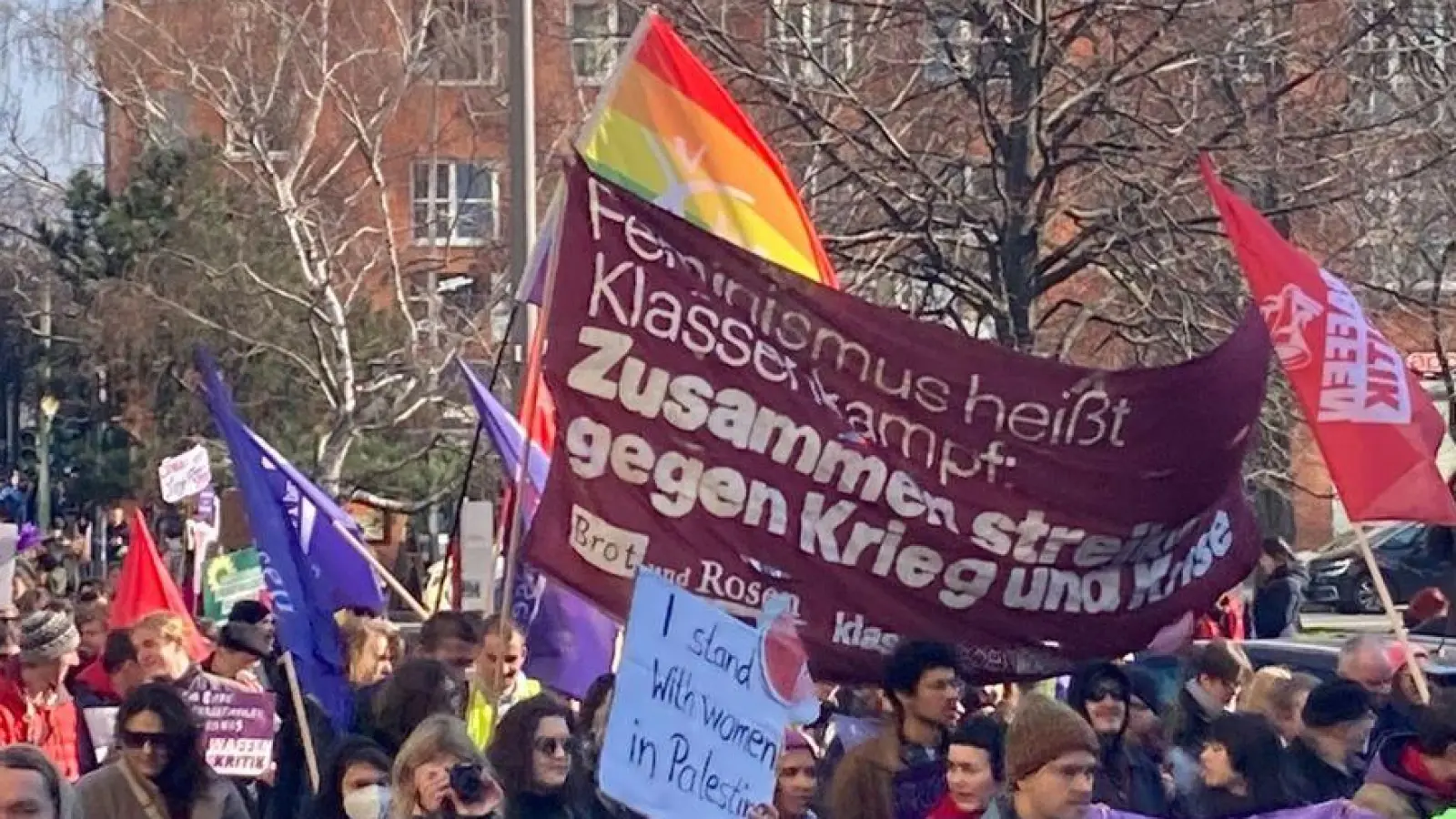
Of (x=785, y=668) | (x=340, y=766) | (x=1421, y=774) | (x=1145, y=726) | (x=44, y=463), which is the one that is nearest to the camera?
(x=785, y=668)

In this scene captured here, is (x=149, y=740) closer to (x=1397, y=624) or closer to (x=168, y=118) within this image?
(x=1397, y=624)

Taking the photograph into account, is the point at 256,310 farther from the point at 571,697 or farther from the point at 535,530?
the point at 535,530

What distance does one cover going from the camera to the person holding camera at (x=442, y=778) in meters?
5.96

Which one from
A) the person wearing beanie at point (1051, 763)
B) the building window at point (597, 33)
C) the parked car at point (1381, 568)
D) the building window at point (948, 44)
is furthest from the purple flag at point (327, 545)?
the parked car at point (1381, 568)

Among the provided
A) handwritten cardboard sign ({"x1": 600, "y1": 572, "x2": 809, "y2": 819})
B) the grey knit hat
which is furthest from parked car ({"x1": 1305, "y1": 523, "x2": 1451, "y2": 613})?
handwritten cardboard sign ({"x1": 600, "y1": 572, "x2": 809, "y2": 819})

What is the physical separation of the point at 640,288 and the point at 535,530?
2.35ft

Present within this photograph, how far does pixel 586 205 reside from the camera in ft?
24.8

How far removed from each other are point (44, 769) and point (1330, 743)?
12.8 ft

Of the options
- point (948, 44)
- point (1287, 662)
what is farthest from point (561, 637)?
point (948, 44)

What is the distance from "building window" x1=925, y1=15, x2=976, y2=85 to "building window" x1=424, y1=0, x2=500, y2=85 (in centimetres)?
1417

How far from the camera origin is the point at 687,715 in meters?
5.82

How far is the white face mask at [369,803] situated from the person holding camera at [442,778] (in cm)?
53

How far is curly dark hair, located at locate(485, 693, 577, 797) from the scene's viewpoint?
22.1ft

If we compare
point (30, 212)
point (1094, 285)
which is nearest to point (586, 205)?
point (1094, 285)
